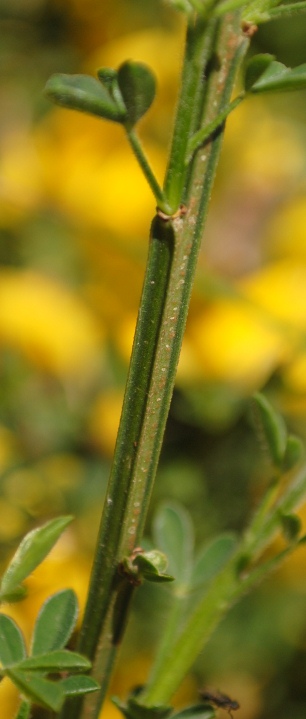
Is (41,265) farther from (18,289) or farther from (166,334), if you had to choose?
(166,334)

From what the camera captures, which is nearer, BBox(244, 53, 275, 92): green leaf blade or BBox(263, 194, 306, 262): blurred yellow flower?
BBox(244, 53, 275, 92): green leaf blade

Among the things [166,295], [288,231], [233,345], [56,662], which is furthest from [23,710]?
[288,231]

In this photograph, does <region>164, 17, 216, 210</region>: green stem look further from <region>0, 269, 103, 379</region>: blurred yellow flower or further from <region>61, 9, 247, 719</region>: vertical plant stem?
<region>0, 269, 103, 379</region>: blurred yellow flower

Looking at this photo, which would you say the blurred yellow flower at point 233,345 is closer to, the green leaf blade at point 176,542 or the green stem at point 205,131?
the green leaf blade at point 176,542

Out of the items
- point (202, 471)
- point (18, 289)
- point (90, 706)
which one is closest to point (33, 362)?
point (18, 289)

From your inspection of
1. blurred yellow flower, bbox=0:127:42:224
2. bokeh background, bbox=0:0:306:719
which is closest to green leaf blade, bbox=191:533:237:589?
bokeh background, bbox=0:0:306:719

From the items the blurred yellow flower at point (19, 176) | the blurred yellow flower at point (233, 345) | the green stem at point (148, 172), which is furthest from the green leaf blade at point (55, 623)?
the blurred yellow flower at point (19, 176)
